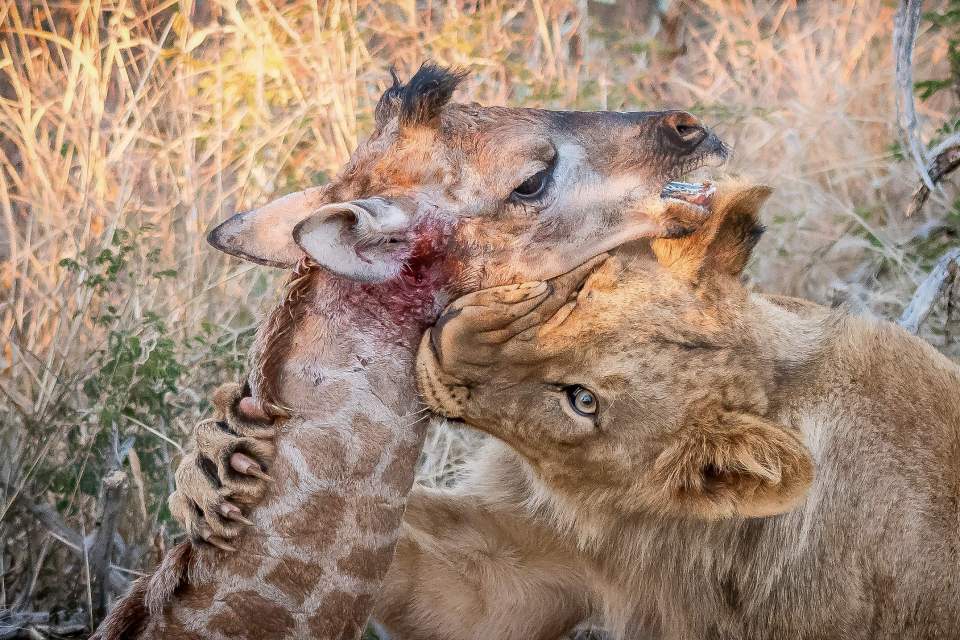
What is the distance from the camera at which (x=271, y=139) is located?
4559mm

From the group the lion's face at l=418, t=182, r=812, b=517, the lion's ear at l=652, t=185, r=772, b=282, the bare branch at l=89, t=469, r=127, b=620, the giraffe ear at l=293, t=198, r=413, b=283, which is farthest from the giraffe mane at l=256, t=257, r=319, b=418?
the bare branch at l=89, t=469, r=127, b=620

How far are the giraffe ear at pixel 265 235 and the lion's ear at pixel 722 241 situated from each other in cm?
A: 69

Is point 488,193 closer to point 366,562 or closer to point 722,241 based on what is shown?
point 722,241

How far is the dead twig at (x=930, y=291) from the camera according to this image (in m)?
3.39

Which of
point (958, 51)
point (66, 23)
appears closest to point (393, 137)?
point (958, 51)

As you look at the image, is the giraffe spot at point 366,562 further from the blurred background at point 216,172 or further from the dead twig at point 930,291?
the dead twig at point 930,291

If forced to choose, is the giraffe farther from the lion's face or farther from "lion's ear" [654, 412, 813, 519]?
"lion's ear" [654, 412, 813, 519]

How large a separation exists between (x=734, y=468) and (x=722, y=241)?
0.45 meters

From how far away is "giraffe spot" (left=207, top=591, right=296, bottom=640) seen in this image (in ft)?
6.77

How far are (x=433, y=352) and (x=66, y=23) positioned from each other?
4.06 m

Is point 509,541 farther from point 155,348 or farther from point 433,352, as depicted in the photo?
point 155,348

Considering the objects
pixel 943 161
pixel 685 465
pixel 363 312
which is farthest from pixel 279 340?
pixel 943 161

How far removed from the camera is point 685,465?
2.29 m

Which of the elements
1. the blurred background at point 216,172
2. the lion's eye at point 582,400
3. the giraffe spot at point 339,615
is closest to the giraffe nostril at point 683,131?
the lion's eye at point 582,400
